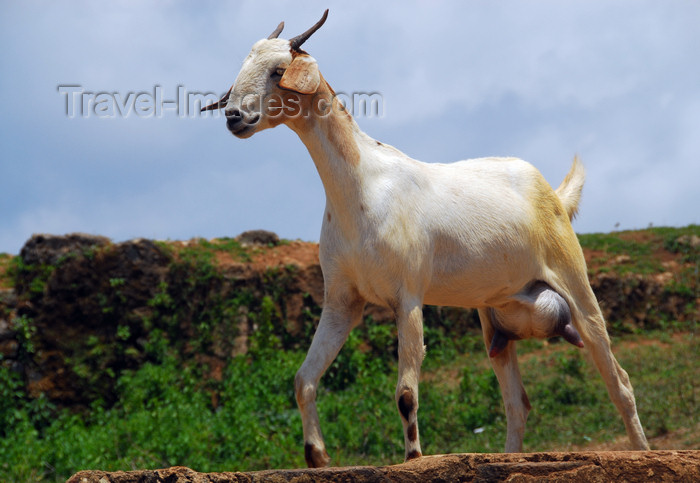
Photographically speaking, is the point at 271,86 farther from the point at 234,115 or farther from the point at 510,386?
the point at 510,386

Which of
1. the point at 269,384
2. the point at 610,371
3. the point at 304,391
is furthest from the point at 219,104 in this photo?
the point at 269,384

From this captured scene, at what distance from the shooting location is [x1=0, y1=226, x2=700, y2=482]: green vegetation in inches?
352

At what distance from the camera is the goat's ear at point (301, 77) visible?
4.18 metres

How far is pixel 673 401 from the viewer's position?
29.9 feet

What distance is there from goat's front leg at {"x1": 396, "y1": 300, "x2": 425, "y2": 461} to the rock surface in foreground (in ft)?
1.19

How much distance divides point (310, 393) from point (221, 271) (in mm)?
8077

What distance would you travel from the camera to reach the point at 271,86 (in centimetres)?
425

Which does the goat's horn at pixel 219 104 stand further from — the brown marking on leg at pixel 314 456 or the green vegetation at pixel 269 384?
the green vegetation at pixel 269 384

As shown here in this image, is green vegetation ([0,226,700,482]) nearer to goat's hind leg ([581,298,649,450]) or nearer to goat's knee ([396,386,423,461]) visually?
goat's hind leg ([581,298,649,450])

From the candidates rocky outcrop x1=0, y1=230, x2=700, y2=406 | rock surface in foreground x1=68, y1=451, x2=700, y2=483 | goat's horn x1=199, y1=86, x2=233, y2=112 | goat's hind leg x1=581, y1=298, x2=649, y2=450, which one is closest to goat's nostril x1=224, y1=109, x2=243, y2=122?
goat's horn x1=199, y1=86, x2=233, y2=112

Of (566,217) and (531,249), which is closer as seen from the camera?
(531,249)

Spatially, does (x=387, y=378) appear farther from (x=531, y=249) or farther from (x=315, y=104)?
(x=315, y=104)

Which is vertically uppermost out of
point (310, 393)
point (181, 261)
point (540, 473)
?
point (181, 261)

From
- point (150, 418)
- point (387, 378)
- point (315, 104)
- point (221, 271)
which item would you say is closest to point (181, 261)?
point (221, 271)
